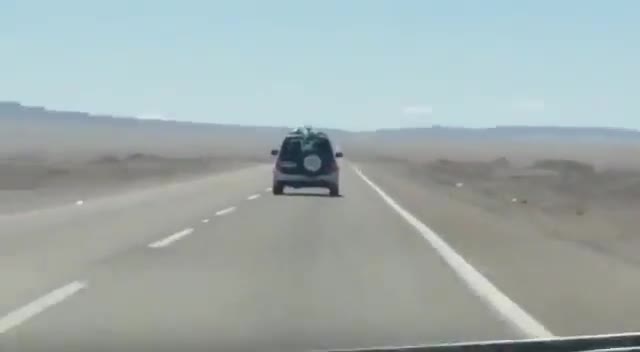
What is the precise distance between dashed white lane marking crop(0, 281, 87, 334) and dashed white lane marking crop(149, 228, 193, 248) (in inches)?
217

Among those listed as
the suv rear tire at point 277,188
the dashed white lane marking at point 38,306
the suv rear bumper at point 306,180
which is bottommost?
the suv rear tire at point 277,188

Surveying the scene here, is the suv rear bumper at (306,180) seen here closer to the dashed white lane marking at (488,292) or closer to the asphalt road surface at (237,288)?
the asphalt road surface at (237,288)

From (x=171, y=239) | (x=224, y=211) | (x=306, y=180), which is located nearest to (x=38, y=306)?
(x=171, y=239)

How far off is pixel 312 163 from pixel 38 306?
26.7 meters

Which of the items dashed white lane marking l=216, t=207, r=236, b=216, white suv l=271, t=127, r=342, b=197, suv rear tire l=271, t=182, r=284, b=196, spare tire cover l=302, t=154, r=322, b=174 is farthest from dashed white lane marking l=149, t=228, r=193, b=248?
suv rear tire l=271, t=182, r=284, b=196

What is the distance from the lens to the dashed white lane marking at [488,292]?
11.6 metres

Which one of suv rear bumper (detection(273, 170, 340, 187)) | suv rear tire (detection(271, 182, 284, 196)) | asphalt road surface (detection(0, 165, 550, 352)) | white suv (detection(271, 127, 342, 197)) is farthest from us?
suv rear tire (detection(271, 182, 284, 196))

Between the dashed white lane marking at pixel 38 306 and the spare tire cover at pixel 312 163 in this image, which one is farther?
the spare tire cover at pixel 312 163

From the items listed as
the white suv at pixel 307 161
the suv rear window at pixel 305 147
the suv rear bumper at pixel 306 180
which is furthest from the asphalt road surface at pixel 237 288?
the suv rear bumper at pixel 306 180

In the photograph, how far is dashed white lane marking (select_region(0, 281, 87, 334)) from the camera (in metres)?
11.8

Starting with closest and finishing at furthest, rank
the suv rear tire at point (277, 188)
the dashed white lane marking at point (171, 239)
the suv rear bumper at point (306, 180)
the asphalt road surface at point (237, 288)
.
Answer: the asphalt road surface at point (237, 288)
the dashed white lane marking at point (171, 239)
the suv rear bumper at point (306, 180)
the suv rear tire at point (277, 188)

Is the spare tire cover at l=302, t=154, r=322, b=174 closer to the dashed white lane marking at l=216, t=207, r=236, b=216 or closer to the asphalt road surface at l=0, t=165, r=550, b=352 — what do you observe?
the dashed white lane marking at l=216, t=207, r=236, b=216

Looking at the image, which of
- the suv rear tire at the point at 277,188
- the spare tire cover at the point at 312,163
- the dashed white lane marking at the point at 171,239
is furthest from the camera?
the suv rear tire at the point at 277,188

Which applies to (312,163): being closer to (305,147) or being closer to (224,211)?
(305,147)
